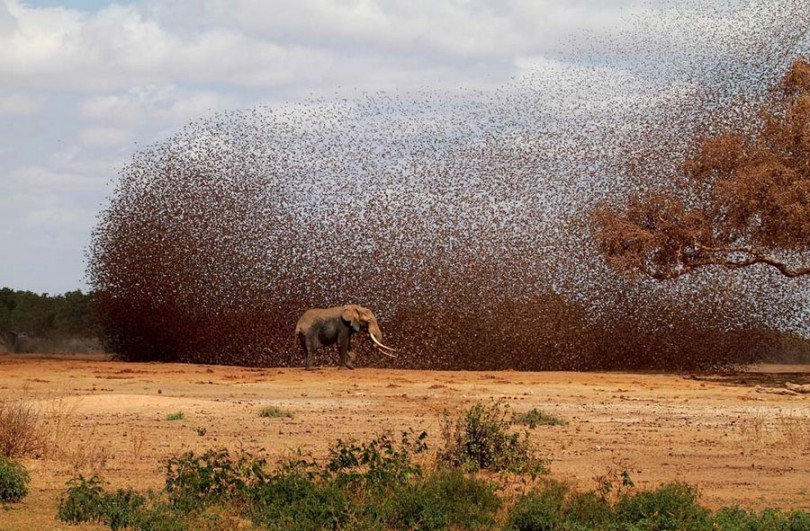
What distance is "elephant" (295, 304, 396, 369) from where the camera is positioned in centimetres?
2967

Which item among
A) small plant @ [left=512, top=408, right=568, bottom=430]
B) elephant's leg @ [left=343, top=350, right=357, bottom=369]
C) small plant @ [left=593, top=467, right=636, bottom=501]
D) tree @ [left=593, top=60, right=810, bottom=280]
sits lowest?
small plant @ [left=593, top=467, right=636, bottom=501]

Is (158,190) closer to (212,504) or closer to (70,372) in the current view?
(70,372)

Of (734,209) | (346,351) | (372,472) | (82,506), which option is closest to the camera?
(82,506)

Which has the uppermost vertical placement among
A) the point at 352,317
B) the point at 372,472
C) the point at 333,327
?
the point at 352,317

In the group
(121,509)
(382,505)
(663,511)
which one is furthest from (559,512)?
(121,509)

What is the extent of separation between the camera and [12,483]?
10984 mm

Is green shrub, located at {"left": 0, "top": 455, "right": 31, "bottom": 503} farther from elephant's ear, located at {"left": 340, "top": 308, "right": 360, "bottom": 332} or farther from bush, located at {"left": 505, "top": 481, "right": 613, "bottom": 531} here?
elephant's ear, located at {"left": 340, "top": 308, "right": 360, "bottom": 332}

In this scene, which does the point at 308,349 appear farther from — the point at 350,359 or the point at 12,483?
the point at 12,483

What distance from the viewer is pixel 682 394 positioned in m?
23.0

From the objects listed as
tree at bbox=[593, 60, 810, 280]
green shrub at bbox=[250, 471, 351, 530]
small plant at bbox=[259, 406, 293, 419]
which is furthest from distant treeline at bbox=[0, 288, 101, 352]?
green shrub at bbox=[250, 471, 351, 530]

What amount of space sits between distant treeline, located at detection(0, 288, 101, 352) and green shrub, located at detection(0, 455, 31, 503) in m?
41.4

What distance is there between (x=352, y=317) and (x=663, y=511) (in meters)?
20.1

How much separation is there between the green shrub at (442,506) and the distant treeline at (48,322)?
1698 inches

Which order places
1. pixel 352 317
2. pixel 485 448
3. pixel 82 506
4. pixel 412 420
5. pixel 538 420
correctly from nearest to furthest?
pixel 82 506 < pixel 485 448 < pixel 538 420 < pixel 412 420 < pixel 352 317
